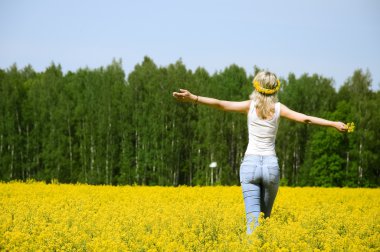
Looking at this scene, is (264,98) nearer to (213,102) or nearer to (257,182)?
(213,102)

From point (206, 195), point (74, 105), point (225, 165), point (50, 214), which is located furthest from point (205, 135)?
point (50, 214)

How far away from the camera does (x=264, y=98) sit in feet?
21.2

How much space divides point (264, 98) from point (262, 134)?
0.38 metres

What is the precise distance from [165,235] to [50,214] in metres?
3.43

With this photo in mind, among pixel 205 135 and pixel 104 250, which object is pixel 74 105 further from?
pixel 104 250

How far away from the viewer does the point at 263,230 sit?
21.7 ft

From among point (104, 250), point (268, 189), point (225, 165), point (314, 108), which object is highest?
point (314, 108)

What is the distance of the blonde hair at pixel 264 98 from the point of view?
254 inches

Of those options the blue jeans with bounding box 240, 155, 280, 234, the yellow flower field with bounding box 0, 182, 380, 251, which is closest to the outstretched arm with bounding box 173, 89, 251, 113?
the blue jeans with bounding box 240, 155, 280, 234

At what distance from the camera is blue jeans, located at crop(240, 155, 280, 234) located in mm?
6379

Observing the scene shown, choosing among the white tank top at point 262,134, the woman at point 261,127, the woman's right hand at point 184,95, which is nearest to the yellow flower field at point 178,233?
the woman at point 261,127

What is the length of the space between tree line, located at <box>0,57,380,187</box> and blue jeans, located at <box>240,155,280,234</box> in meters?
40.2

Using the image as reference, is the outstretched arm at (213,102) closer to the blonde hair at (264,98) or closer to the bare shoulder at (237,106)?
the bare shoulder at (237,106)

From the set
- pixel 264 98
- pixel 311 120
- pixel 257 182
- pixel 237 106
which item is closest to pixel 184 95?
pixel 237 106
